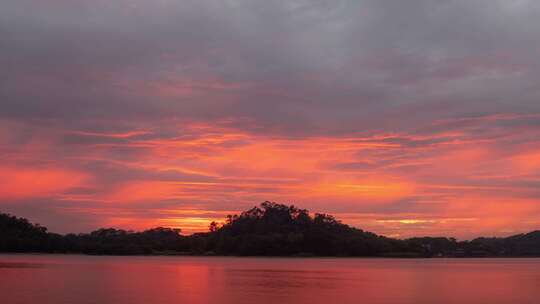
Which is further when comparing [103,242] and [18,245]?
[103,242]

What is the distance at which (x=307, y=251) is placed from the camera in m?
168

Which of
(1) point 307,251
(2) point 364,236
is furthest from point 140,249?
(2) point 364,236

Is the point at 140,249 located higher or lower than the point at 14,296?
higher

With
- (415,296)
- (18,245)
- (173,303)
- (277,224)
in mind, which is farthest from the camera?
(277,224)

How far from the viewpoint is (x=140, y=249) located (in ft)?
591

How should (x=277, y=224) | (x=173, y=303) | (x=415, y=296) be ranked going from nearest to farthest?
1. (x=173, y=303)
2. (x=415, y=296)
3. (x=277, y=224)

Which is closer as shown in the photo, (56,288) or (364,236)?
(56,288)

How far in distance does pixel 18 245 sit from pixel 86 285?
342ft

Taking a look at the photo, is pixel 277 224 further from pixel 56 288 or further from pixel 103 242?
pixel 56 288

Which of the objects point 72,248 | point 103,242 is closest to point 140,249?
point 103,242

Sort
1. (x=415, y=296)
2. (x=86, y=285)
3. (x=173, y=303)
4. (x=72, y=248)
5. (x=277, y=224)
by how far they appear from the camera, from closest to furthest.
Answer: (x=173, y=303)
(x=415, y=296)
(x=86, y=285)
(x=72, y=248)
(x=277, y=224)

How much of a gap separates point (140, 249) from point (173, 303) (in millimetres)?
146973

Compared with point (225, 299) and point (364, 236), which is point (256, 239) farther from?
point (225, 299)

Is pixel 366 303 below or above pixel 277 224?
below
